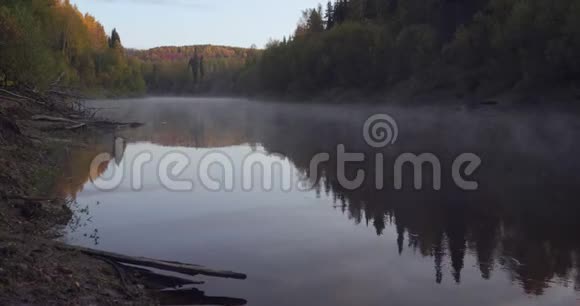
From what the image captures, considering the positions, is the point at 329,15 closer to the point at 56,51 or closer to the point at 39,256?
the point at 56,51

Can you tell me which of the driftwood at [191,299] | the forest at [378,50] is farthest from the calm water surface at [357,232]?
the forest at [378,50]

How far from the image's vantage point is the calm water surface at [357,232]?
29.6 feet

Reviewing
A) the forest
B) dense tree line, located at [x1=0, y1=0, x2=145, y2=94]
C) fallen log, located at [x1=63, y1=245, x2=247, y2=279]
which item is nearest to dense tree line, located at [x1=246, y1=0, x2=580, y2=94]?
the forest

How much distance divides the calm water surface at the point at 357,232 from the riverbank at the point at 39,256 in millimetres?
713

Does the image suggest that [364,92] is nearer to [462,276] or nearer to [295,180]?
[295,180]

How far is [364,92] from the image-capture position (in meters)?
73.2

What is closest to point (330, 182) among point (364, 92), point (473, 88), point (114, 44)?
point (473, 88)

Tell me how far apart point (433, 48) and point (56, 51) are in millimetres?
39321

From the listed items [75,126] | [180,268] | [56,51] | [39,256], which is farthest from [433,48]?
[39,256]

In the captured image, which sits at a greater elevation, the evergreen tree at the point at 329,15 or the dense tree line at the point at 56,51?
the evergreen tree at the point at 329,15

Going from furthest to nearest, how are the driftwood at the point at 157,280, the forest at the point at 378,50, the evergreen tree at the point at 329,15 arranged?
the evergreen tree at the point at 329,15
the forest at the point at 378,50
the driftwood at the point at 157,280

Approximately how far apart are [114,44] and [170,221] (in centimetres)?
12365

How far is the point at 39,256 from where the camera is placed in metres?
7.98

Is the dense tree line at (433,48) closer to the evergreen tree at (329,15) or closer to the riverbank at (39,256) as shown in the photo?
the evergreen tree at (329,15)
